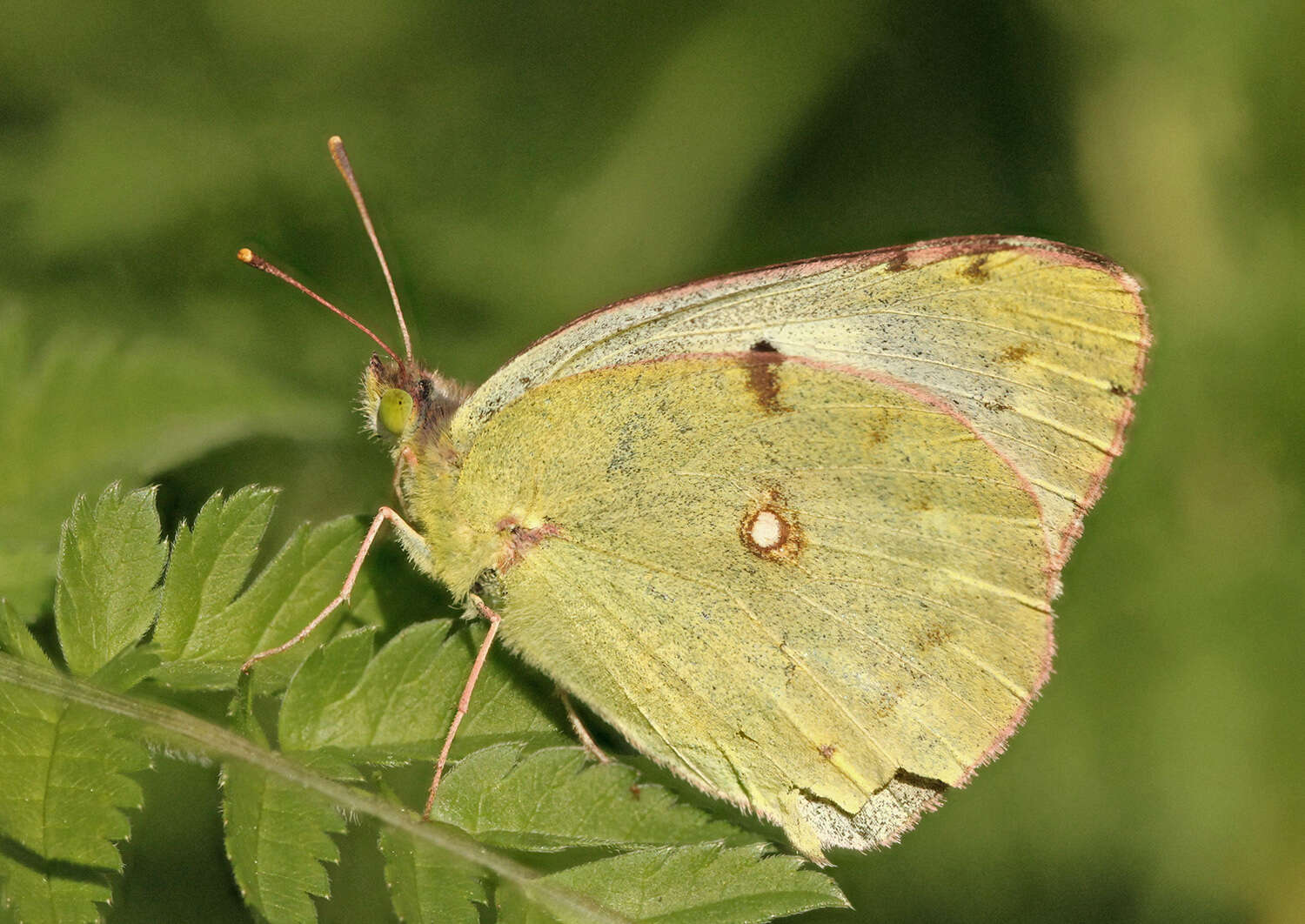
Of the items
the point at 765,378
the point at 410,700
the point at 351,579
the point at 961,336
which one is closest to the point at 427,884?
the point at 410,700

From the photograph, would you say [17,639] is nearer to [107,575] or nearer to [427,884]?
[107,575]

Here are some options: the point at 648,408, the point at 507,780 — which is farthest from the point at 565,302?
the point at 507,780

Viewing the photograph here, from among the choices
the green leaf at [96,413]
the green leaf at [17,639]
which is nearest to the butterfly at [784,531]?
the green leaf at [96,413]

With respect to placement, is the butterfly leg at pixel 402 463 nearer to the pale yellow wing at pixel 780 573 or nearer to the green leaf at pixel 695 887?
the pale yellow wing at pixel 780 573

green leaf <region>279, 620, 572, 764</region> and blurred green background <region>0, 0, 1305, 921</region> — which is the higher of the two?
blurred green background <region>0, 0, 1305, 921</region>

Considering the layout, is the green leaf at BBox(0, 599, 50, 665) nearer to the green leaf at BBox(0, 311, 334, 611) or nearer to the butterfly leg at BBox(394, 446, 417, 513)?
the green leaf at BBox(0, 311, 334, 611)

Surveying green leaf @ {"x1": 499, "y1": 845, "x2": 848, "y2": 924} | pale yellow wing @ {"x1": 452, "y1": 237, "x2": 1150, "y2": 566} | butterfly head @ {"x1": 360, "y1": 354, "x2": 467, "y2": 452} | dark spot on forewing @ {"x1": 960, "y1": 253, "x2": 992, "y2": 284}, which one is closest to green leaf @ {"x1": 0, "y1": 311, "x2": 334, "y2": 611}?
butterfly head @ {"x1": 360, "y1": 354, "x2": 467, "y2": 452}
